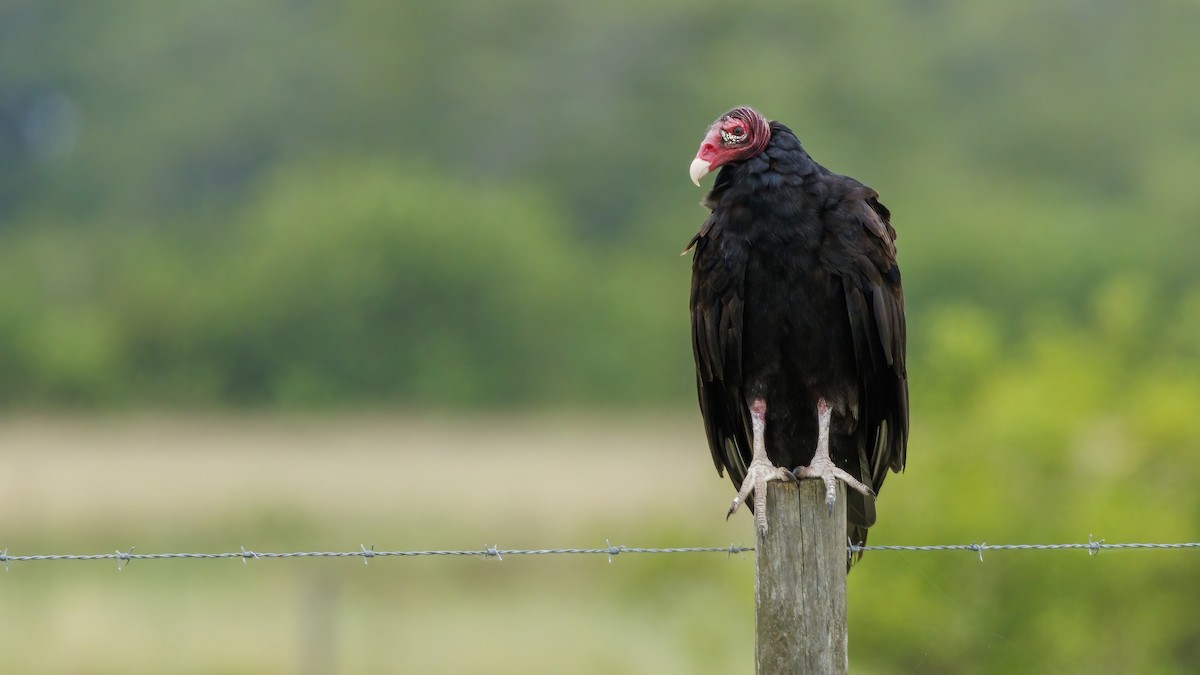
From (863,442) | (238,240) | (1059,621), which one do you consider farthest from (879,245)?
(238,240)

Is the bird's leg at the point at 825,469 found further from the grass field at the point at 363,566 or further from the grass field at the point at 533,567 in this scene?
the grass field at the point at 363,566

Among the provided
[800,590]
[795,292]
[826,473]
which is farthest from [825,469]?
[800,590]

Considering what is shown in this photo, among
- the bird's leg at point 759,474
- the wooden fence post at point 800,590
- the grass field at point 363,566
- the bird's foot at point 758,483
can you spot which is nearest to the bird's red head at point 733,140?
the bird's leg at point 759,474

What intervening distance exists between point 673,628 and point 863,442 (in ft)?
13.4

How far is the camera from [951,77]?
26.8m

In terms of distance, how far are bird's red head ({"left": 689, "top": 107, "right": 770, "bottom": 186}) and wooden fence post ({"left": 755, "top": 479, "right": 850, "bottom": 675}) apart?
3.71 ft

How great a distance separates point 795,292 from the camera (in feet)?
12.6

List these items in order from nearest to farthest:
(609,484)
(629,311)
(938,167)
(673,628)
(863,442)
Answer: (863,442) → (673,628) → (609,484) → (629,311) → (938,167)

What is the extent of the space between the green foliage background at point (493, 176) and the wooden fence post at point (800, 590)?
8.36 metres

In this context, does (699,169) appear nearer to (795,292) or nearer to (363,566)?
(795,292)

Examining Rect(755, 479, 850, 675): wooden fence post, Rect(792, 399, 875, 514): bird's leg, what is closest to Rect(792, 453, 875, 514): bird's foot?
Rect(792, 399, 875, 514): bird's leg

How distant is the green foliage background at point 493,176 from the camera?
19.0 meters

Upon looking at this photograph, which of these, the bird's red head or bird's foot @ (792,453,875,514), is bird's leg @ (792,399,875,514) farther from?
the bird's red head

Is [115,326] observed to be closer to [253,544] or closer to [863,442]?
[253,544]
